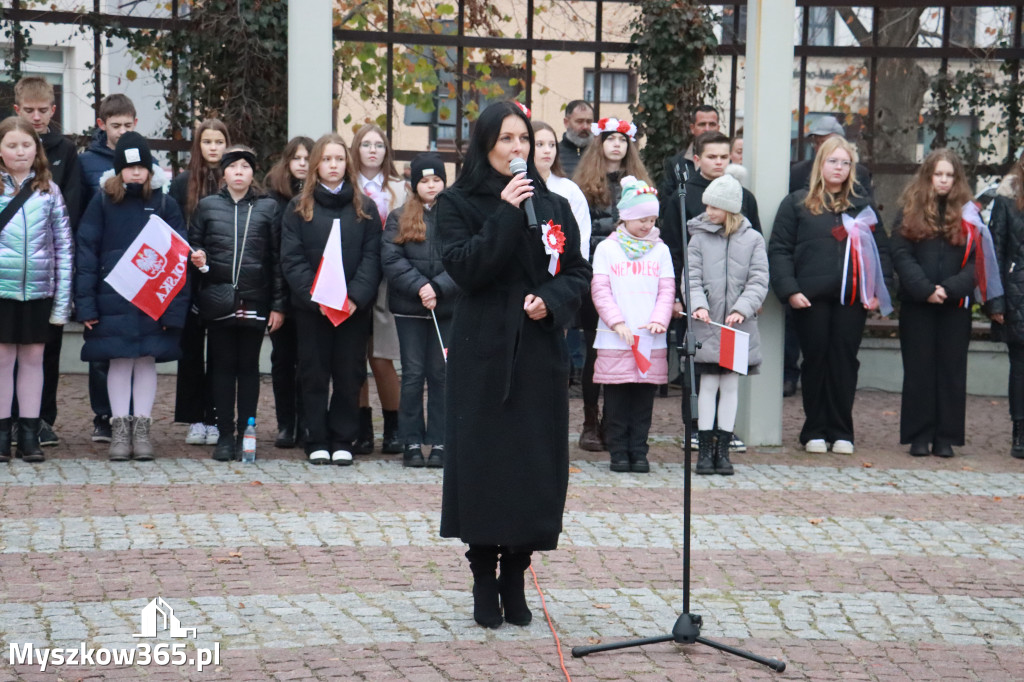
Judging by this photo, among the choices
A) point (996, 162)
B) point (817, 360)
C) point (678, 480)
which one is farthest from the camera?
point (996, 162)

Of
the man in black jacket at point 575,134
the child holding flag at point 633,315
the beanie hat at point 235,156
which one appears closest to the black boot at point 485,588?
the child holding flag at point 633,315

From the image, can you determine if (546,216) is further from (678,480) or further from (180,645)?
(678,480)

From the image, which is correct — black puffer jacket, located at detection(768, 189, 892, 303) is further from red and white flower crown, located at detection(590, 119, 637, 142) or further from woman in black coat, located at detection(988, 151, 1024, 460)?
red and white flower crown, located at detection(590, 119, 637, 142)

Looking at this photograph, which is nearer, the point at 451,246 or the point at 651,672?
the point at 651,672

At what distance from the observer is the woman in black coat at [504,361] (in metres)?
5.51

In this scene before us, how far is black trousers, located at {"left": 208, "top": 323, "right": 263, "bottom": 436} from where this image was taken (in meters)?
9.04

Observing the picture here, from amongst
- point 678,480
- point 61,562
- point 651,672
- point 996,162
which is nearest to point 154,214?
point 61,562

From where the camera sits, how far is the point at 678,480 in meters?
8.84

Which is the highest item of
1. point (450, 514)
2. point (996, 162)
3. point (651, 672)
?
point (996, 162)

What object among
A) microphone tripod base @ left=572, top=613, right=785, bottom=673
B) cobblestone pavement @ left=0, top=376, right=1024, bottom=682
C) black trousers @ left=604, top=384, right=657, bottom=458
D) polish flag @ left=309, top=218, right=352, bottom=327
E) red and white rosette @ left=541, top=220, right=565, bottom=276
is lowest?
cobblestone pavement @ left=0, top=376, right=1024, bottom=682

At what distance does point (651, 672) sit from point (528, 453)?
95cm

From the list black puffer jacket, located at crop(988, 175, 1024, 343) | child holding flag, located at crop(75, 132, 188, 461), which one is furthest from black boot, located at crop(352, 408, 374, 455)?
black puffer jacket, located at crop(988, 175, 1024, 343)

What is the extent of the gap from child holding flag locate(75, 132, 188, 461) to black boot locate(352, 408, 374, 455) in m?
1.32

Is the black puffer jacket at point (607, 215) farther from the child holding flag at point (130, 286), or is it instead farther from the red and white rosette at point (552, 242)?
the red and white rosette at point (552, 242)
